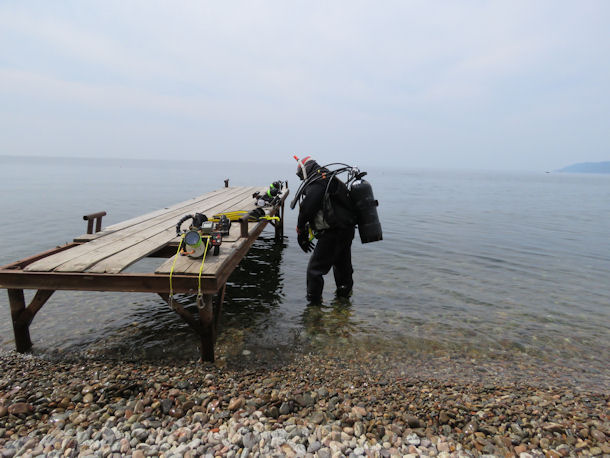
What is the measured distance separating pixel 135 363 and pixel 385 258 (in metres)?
8.48

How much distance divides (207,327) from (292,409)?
5.29ft

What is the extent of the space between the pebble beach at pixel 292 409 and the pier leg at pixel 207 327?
0.17 meters

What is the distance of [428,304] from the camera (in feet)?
26.1

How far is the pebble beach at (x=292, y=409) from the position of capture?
351 centimetres

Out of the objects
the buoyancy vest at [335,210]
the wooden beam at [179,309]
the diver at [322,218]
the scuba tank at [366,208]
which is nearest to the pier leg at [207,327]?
the wooden beam at [179,309]

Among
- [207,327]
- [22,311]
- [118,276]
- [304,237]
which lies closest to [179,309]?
[207,327]

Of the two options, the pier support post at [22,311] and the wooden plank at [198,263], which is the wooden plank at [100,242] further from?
the wooden plank at [198,263]

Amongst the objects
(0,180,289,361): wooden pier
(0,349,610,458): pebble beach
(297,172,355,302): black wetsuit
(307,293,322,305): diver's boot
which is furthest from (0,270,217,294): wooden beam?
(307,293,322,305): diver's boot

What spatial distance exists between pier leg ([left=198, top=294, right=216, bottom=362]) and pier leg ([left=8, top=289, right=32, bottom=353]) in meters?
2.51

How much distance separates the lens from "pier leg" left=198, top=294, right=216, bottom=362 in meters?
4.91

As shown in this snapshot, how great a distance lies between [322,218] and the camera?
6754mm

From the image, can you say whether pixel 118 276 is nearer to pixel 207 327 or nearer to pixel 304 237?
pixel 207 327

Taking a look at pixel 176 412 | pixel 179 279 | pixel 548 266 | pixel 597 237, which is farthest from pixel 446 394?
pixel 597 237

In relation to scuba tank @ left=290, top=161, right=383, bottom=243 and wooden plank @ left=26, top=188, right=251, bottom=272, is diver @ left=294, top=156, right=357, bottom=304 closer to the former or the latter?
scuba tank @ left=290, top=161, right=383, bottom=243
